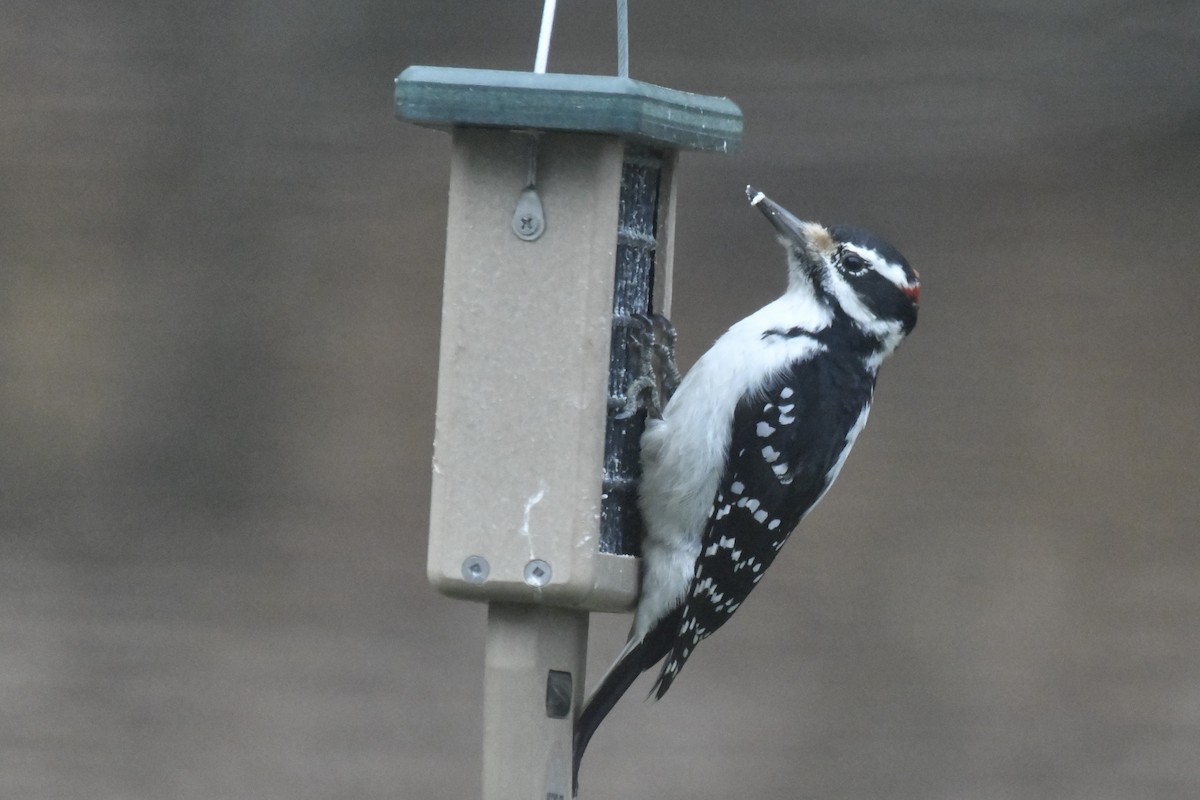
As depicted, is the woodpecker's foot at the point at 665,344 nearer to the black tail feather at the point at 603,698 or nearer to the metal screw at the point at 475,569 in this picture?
the black tail feather at the point at 603,698

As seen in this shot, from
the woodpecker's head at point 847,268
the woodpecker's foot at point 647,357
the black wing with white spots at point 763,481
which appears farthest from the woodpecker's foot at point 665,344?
the woodpecker's head at point 847,268

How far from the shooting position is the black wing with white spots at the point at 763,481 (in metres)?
3.95

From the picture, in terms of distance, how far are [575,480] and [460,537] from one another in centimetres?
25

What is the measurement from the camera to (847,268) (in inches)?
163

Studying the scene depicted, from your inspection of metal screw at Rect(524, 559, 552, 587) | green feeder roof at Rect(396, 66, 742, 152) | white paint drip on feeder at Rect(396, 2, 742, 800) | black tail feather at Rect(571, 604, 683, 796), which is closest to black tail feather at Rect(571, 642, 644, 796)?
black tail feather at Rect(571, 604, 683, 796)

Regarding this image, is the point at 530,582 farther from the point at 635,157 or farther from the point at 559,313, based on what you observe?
the point at 635,157

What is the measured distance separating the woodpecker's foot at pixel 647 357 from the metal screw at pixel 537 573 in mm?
552

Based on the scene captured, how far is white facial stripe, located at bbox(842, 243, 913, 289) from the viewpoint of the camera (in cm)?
414

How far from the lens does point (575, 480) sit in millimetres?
3416

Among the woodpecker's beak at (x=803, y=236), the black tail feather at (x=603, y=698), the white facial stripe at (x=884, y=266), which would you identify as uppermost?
the woodpecker's beak at (x=803, y=236)

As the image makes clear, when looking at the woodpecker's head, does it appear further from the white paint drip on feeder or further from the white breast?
the white paint drip on feeder

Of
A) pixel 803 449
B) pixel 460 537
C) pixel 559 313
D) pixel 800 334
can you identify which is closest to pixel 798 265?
pixel 800 334

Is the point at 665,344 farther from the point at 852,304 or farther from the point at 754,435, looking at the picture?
the point at 852,304

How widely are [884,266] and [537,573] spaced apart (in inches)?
49.8
